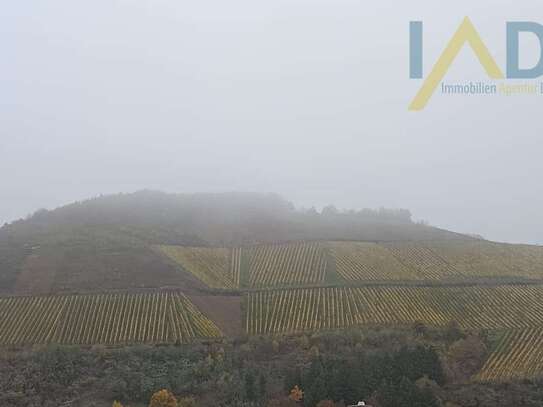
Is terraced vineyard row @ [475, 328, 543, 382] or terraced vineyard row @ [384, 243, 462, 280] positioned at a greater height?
terraced vineyard row @ [384, 243, 462, 280]

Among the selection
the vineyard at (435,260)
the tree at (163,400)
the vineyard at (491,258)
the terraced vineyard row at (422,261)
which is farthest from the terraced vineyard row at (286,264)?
the tree at (163,400)

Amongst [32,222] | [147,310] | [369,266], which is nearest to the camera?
[147,310]

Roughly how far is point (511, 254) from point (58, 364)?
49207 millimetres

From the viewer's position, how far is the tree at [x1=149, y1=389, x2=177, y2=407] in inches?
1479

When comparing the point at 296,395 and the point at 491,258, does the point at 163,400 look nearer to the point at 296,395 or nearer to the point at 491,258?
the point at 296,395

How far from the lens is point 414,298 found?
2301 inches

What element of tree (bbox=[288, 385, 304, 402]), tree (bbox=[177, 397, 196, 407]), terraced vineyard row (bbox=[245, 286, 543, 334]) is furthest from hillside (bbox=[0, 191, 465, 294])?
tree (bbox=[288, 385, 304, 402])

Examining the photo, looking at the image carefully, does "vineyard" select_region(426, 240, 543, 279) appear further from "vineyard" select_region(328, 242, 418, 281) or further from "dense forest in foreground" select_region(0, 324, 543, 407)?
"dense forest in foreground" select_region(0, 324, 543, 407)

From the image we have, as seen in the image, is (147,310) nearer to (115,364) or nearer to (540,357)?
(115,364)

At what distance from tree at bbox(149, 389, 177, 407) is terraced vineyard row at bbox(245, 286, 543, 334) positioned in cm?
1456

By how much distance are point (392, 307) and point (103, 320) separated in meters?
24.2

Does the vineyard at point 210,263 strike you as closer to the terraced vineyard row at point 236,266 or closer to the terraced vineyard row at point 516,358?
the terraced vineyard row at point 236,266

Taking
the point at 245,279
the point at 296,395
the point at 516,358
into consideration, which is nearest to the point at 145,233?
the point at 245,279

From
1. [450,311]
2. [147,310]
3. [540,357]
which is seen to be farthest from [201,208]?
[540,357]
